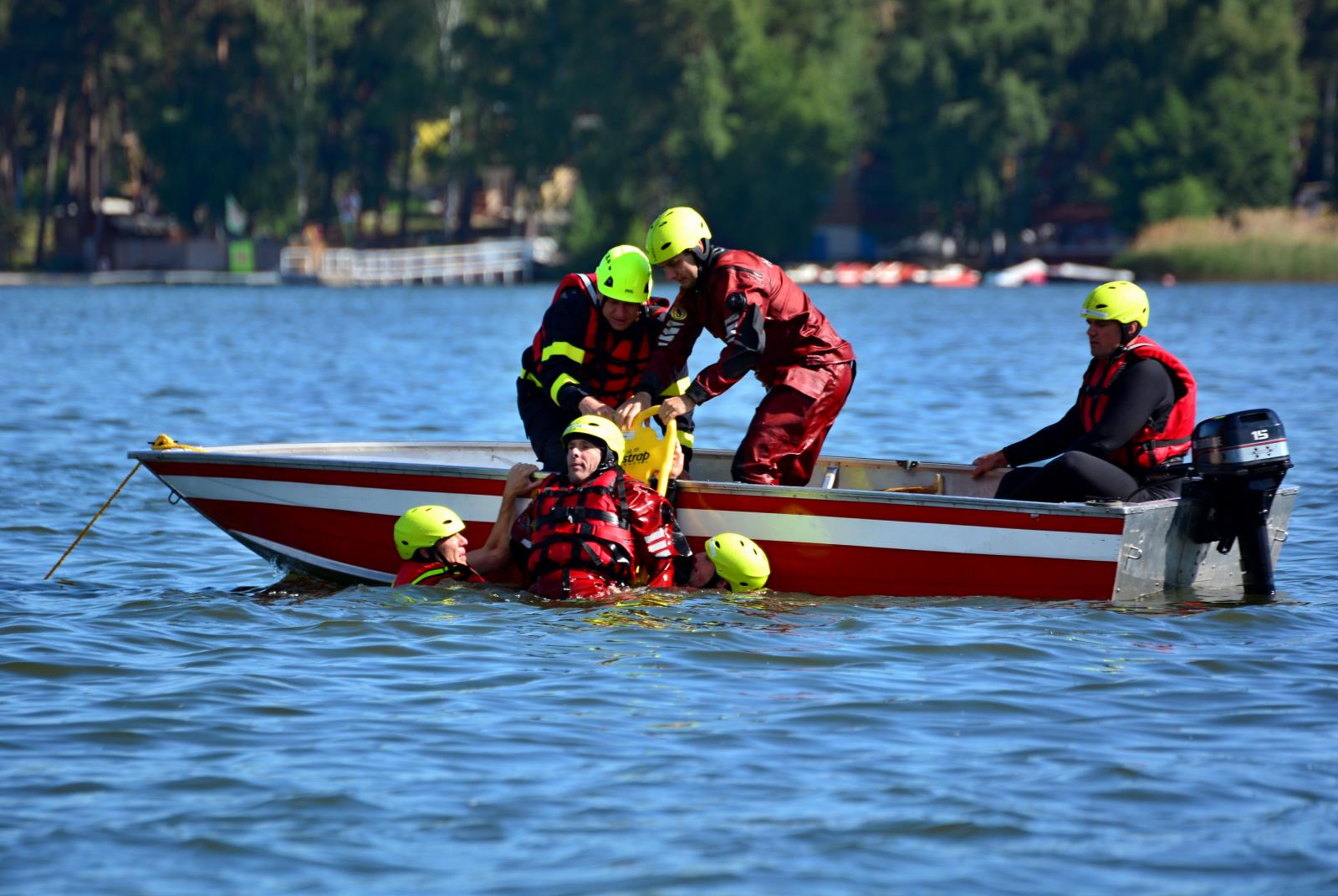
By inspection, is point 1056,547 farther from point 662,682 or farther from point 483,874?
point 483,874

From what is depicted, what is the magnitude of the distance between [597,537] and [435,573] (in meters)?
1.03

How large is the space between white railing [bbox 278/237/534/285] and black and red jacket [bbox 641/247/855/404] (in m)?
59.3

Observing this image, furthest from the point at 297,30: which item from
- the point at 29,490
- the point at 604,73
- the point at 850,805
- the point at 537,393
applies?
the point at 850,805

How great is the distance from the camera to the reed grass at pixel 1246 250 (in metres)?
54.8

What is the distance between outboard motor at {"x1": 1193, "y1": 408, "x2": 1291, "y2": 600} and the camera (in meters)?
8.85

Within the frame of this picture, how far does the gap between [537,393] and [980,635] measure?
9.28 ft

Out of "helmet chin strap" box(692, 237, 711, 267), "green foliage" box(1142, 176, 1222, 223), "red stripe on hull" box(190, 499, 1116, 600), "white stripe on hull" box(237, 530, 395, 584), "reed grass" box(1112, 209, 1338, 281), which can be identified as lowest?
"white stripe on hull" box(237, 530, 395, 584)

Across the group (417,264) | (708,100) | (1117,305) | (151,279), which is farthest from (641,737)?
(151,279)

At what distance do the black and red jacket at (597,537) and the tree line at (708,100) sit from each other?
190 ft

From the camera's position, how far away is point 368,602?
9367 mm

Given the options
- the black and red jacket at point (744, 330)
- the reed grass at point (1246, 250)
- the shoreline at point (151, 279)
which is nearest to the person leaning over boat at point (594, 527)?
the black and red jacket at point (744, 330)

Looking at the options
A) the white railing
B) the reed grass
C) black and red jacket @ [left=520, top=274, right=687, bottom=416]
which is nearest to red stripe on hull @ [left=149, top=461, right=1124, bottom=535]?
black and red jacket @ [left=520, top=274, right=687, bottom=416]

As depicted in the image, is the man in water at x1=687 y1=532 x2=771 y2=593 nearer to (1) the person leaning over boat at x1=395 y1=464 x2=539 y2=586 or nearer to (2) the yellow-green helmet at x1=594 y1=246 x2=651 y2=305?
(1) the person leaning over boat at x1=395 y1=464 x2=539 y2=586

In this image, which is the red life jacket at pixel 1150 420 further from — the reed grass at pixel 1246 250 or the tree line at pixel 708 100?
the tree line at pixel 708 100
